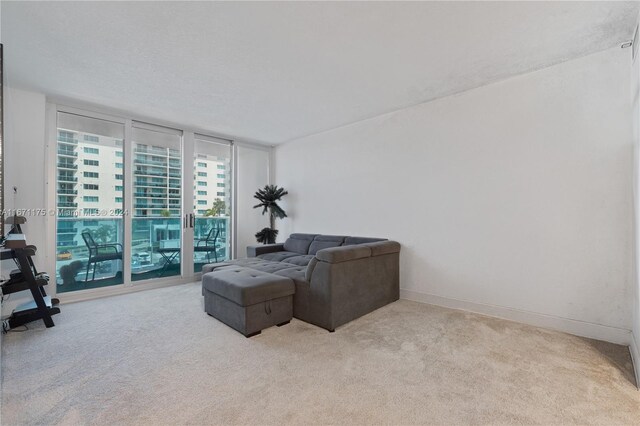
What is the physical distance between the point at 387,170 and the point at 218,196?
3076 millimetres

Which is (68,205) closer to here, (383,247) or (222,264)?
(222,264)

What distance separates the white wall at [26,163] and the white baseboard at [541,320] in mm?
4763

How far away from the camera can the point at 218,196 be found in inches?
206

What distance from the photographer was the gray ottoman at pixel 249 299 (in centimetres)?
263

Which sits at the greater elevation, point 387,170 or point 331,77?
point 331,77

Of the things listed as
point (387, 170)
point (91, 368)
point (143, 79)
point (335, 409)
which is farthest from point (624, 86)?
point (91, 368)

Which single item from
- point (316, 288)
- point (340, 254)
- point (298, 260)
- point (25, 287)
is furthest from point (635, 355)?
point (25, 287)

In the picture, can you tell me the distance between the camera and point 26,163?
133 inches

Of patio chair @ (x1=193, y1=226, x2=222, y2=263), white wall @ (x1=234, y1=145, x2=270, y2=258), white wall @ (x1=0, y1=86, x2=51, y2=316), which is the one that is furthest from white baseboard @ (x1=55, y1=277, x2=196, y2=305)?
white wall @ (x1=234, y1=145, x2=270, y2=258)

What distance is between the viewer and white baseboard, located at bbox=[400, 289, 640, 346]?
2.46 metres

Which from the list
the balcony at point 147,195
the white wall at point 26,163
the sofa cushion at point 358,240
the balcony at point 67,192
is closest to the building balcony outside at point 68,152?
the white wall at point 26,163

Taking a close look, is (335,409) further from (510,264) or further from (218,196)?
(218,196)

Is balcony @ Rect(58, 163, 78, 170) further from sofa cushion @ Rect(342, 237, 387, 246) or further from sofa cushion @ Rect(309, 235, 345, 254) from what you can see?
sofa cushion @ Rect(342, 237, 387, 246)

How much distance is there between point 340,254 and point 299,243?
6.80 feet
